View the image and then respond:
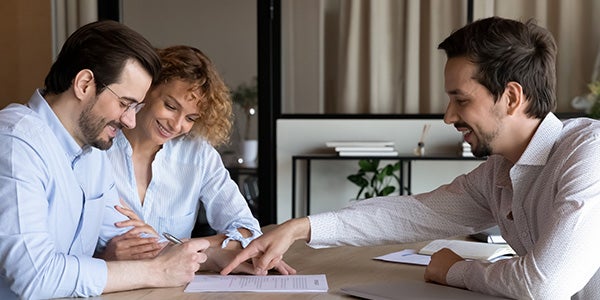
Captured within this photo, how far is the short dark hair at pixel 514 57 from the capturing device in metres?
2.01

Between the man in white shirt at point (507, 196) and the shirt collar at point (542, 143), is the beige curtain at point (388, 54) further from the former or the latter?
the shirt collar at point (542, 143)

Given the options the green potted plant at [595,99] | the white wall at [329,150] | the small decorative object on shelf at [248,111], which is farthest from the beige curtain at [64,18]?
the green potted plant at [595,99]

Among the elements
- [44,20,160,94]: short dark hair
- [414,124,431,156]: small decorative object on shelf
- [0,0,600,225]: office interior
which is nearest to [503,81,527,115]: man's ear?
[44,20,160,94]: short dark hair

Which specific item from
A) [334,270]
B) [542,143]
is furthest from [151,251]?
[542,143]

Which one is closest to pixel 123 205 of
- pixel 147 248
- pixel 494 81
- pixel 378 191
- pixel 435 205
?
pixel 147 248

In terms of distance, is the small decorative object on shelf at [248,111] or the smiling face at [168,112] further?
the small decorative object on shelf at [248,111]

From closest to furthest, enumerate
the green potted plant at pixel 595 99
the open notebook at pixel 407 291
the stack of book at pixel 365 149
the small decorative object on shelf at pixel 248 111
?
the open notebook at pixel 407 291
the green potted plant at pixel 595 99
the stack of book at pixel 365 149
the small decorative object on shelf at pixel 248 111

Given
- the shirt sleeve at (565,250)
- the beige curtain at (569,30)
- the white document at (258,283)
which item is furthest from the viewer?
the beige curtain at (569,30)

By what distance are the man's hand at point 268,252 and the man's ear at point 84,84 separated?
525 mm

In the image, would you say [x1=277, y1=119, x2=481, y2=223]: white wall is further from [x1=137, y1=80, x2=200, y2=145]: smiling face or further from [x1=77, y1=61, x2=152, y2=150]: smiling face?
[x1=77, y1=61, x2=152, y2=150]: smiling face

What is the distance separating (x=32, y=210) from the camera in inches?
72.4

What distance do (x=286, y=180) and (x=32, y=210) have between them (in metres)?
3.85

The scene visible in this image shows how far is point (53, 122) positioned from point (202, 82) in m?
0.79

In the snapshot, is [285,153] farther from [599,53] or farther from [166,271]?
[166,271]
